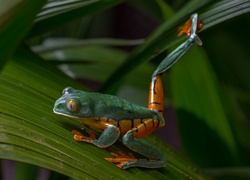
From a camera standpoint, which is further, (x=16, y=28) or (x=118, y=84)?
(x=118, y=84)

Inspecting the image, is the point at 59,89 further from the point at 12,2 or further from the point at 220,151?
the point at 220,151

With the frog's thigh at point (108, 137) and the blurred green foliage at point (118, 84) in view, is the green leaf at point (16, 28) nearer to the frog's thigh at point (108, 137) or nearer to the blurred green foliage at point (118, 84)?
the blurred green foliage at point (118, 84)

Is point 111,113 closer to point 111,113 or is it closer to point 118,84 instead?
point 111,113

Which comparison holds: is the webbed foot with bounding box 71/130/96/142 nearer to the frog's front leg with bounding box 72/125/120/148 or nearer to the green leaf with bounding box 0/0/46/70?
the frog's front leg with bounding box 72/125/120/148

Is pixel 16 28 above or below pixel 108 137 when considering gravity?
above

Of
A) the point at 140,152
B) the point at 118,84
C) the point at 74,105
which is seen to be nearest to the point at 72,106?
the point at 74,105

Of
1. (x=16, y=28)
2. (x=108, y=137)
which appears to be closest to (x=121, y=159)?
(x=108, y=137)

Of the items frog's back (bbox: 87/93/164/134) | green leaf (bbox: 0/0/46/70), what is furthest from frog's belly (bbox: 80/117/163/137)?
green leaf (bbox: 0/0/46/70)
